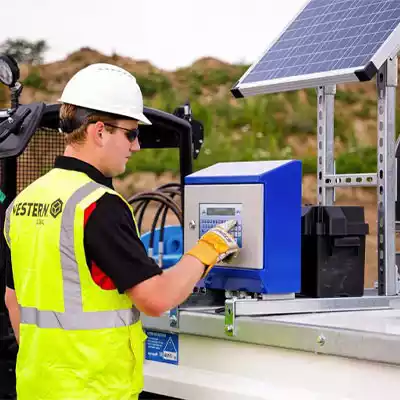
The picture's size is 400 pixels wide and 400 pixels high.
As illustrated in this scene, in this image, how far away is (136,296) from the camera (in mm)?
3334

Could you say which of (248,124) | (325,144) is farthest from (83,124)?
(248,124)

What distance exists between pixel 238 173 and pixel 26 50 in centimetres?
3018

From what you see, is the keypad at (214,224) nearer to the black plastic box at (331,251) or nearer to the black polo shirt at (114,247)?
the black plastic box at (331,251)

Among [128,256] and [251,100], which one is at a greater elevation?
[251,100]

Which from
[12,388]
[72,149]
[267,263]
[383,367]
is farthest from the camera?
[12,388]

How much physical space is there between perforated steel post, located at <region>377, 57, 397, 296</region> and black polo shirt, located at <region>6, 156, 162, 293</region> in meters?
1.41

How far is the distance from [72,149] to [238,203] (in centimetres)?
78

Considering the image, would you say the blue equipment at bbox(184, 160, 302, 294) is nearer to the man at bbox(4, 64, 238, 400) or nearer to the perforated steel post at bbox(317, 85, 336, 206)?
the man at bbox(4, 64, 238, 400)

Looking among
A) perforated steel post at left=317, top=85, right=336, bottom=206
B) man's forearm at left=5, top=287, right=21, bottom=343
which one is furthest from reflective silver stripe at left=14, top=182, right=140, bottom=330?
perforated steel post at left=317, top=85, right=336, bottom=206

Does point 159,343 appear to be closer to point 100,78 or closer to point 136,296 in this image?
point 136,296

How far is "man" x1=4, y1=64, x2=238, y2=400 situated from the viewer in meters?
3.33

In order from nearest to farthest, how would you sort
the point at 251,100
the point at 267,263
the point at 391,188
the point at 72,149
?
the point at 72,149
the point at 267,263
the point at 391,188
the point at 251,100

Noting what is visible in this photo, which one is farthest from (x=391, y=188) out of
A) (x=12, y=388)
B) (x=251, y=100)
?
(x=251, y=100)

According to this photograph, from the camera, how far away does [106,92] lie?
354 centimetres
